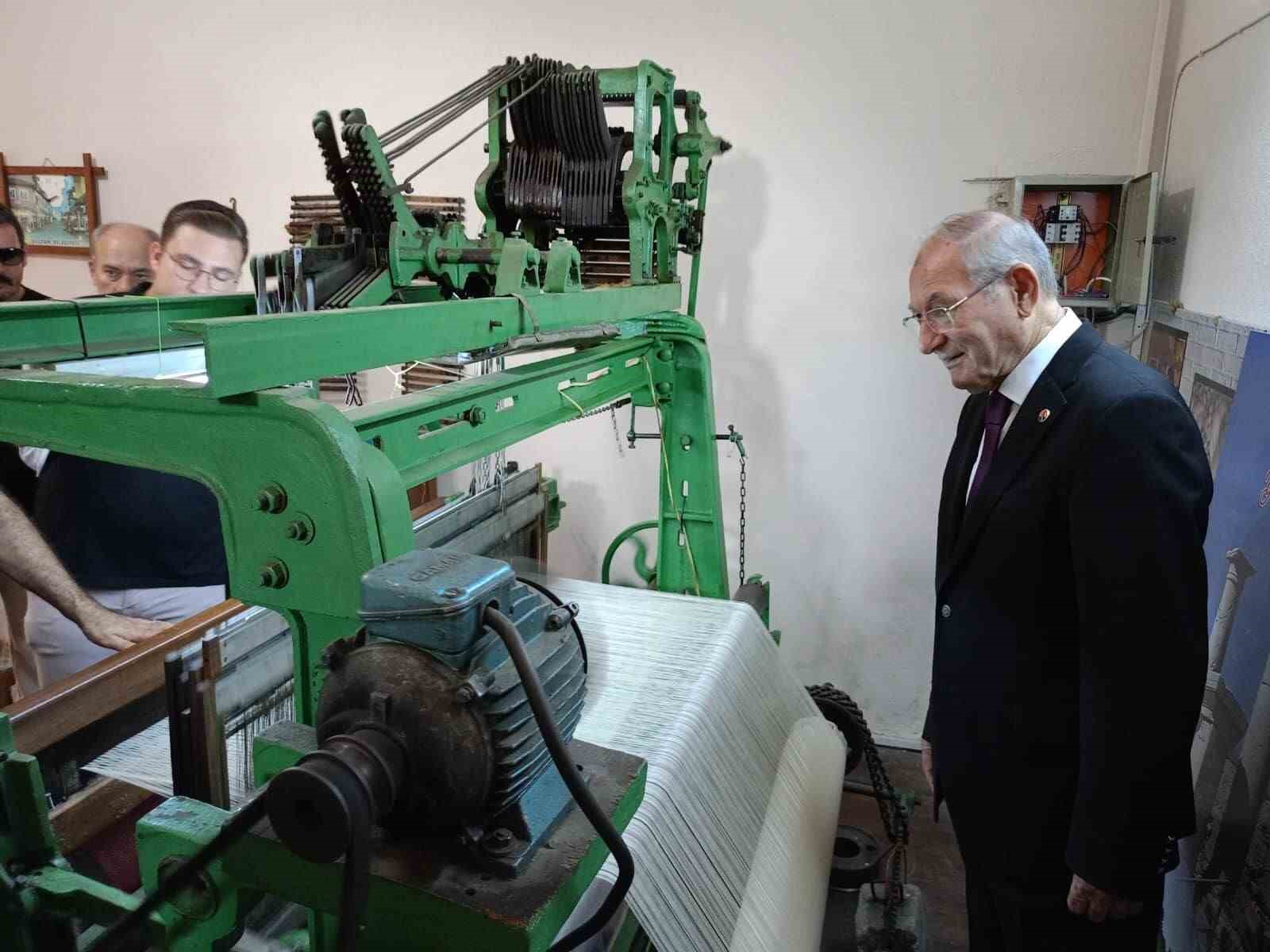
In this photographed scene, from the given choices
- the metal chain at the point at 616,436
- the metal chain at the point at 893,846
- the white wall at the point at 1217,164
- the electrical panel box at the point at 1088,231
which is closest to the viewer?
the white wall at the point at 1217,164

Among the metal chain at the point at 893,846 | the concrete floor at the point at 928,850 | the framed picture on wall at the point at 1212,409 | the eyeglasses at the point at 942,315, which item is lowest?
the concrete floor at the point at 928,850

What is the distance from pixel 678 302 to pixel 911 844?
1.85 m

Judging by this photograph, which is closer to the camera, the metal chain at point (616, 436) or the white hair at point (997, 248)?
the white hair at point (997, 248)

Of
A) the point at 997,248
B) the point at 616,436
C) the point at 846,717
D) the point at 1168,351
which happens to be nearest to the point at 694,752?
the point at 997,248

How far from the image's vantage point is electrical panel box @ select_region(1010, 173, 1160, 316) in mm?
2492

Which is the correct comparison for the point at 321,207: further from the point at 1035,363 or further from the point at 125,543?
the point at 1035,363

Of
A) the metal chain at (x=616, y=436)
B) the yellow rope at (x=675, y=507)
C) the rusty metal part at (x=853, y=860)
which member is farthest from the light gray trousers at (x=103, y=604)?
the rusty metal part at (x=853, y=860)

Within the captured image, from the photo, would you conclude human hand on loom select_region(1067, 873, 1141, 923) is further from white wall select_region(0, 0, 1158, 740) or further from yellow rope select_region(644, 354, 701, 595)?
white wall select_region(0, 0, 1158, 740)

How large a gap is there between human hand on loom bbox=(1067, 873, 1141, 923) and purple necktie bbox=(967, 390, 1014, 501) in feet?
2.03

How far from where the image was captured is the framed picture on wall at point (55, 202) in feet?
11.7

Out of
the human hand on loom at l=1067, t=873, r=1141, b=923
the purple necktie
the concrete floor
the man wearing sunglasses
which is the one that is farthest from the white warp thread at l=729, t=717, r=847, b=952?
the man wearing sunglasses

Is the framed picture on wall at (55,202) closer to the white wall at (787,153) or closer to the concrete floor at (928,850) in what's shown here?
the white wall at (787,153)

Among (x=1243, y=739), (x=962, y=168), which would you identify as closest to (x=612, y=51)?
(x=962, y=168)

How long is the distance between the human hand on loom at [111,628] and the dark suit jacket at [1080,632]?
5.05ft
